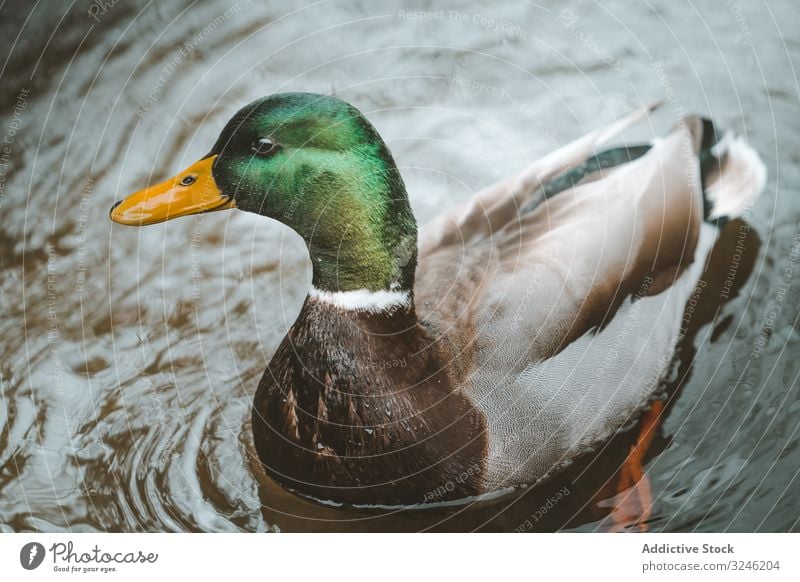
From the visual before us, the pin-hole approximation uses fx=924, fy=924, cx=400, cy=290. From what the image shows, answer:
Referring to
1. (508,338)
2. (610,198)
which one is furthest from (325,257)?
(610,198)

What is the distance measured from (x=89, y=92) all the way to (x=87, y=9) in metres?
0.16

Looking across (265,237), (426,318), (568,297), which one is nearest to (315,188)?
(426,318)

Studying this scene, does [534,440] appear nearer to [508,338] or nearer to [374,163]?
[508,338]

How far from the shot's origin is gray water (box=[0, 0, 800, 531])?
1.41 m

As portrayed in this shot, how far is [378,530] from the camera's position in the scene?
1.35m

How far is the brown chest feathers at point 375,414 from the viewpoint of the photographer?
1288 mm

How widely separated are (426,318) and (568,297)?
0.22 metres

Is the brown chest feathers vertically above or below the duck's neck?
below

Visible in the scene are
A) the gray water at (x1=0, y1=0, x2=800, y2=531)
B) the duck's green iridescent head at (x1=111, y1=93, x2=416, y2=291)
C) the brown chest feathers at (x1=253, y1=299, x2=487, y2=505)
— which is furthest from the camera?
the gray water at (x1=0, y1=0, x2=800, y2=531)

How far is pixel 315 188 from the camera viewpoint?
1235 mm

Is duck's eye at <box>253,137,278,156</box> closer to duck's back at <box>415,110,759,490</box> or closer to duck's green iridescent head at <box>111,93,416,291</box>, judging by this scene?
duck's green iridescent head at <box>111,93,416,291</box>
